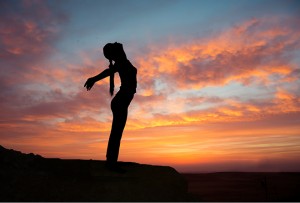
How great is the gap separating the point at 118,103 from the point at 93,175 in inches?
65.3

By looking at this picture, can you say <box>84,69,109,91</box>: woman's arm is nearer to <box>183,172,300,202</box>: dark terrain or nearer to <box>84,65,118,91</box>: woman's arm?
<box>84,65,118,91</box>: woman's arm

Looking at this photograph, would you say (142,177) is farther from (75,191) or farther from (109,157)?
(75,191)

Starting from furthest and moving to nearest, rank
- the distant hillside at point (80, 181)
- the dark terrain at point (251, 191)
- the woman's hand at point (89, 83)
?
the dark terrain at point (251, 191), the woman's hand at point (89, 83), the distant hillside at point (80, 181)

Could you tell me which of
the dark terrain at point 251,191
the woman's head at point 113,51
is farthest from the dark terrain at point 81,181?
the dark terrain at point 251,191

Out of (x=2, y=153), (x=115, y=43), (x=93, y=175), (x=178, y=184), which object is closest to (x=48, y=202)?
(x=93, y=175)

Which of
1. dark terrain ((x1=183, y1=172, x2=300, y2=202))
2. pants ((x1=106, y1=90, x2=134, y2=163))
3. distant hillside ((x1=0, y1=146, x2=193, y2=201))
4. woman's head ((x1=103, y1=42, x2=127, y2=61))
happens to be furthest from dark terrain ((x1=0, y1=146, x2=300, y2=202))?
dark terrain ((x1=183, y1=172, x2=300, y2=202))

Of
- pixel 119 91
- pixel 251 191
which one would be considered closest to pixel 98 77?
pixel 119 91

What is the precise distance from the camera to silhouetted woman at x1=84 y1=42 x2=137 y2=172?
22.7 feet

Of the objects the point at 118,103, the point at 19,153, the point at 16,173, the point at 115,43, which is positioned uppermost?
the point at 115,43

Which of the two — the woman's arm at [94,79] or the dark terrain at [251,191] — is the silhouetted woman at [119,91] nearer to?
the woman's arm at [94,79]

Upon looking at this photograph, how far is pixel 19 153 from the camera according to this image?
7367 mm

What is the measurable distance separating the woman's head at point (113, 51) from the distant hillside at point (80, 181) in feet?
8.03

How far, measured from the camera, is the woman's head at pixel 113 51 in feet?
23.0

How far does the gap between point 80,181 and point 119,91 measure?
2.13m
